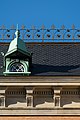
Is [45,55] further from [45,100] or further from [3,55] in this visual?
[45,100]

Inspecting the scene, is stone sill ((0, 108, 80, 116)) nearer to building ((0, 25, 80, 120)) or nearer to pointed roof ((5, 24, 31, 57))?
building ((0, 25, 80, 120))

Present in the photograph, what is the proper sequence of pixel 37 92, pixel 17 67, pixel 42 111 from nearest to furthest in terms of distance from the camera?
1. pixel 42 111
2. pixel 37 92
3. pixel 17 67

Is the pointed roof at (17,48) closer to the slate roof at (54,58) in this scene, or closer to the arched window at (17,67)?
the arched window at (17,67)

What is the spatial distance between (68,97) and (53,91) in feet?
1.94

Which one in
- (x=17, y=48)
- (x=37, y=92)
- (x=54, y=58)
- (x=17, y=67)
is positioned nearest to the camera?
(x=37, y=92)

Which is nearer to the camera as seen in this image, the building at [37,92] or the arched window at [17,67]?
the building at [37,92]

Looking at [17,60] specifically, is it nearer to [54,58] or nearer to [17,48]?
[17,48]

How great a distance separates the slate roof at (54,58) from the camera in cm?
1627

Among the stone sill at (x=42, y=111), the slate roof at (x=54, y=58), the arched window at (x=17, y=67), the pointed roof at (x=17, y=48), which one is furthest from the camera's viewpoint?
the slate roof at (x=54, y=58)

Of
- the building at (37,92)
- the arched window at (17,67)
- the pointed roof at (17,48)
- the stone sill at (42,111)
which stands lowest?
the stone sill at (42,111)

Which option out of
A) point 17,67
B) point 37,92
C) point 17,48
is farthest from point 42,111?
point 17,48

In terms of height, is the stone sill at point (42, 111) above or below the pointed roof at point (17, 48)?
below

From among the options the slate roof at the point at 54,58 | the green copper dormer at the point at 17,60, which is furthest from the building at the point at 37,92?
the slate roof at the point at 54,58

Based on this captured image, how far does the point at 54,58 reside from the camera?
1742cm
